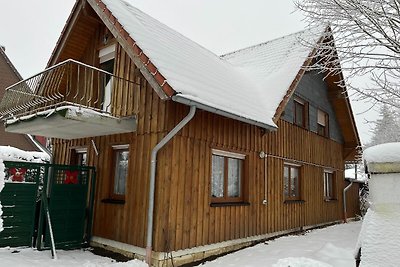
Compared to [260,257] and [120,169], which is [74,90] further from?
[260,257]

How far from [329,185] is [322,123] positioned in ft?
9.32

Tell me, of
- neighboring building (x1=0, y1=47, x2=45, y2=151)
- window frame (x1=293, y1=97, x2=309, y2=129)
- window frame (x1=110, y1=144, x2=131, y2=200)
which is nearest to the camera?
window frame (x1=110, y1=144, x2=131, y2=200)

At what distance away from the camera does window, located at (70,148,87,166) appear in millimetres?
9363

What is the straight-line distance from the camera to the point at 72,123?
261 inches

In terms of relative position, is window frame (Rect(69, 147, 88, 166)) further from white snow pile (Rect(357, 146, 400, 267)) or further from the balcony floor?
white snow pile (Rect(357, 146, 400, 267))

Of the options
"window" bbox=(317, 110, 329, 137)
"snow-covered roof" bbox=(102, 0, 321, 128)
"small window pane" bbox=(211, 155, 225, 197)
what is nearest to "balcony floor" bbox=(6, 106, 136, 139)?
"snow-covered roof" bbox=(102, 0, 321, 128)

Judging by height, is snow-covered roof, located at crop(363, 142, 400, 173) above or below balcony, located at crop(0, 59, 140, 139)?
below

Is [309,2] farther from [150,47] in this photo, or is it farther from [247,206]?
[247,206]

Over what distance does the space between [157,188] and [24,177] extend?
9.98ft

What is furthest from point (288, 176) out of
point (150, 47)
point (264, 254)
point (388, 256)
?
point (388, 256)

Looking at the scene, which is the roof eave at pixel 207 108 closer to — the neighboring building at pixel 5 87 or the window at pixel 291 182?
the window at pixel 291 182

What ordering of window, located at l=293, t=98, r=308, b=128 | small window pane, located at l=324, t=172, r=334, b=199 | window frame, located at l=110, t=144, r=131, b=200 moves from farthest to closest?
1. small window pane, located at l=324, t=172, r=334, b=199
2. window, located at l=293, t=98, r=308, b=128
3. window frame, located at l=110, t=144, r=131, b=200

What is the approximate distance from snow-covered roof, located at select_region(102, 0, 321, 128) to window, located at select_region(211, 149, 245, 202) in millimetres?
1166

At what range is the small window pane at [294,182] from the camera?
1125 centimetres
